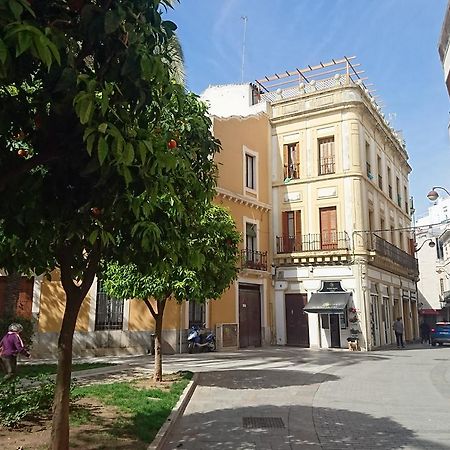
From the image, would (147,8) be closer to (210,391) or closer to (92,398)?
(92,398)

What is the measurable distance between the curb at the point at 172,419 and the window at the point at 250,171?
1668 centimetres

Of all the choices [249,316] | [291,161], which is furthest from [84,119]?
[291,161]

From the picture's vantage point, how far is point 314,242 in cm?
2714

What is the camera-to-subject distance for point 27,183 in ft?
13.0

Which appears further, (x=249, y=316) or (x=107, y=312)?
(x=249, y=316)

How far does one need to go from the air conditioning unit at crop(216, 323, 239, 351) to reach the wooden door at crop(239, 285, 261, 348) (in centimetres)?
112

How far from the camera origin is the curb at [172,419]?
6.35 metres

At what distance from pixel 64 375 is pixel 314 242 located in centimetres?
2289

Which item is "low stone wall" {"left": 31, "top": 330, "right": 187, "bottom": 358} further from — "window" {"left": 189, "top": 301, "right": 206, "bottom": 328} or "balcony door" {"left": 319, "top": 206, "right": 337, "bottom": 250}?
"balcony door" {"left": 319, "top": 206, "right": 337, "bottom": 250}

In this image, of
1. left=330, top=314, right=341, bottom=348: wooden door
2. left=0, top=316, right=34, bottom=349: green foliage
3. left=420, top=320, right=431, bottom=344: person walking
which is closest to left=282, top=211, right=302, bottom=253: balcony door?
left=330, top=314, right=341, bottom=348: wooden door

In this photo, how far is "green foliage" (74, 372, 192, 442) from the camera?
7.01 metres

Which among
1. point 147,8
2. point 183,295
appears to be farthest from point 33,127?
point 183,295

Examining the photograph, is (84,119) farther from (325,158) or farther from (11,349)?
(325,158)

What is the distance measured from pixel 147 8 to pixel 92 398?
7451 mm
